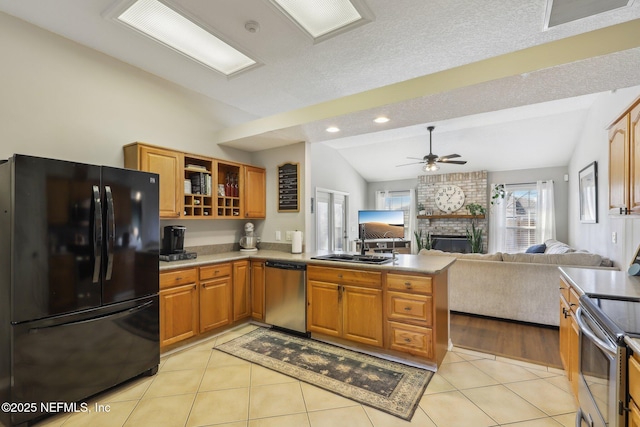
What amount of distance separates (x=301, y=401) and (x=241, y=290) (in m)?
1.67

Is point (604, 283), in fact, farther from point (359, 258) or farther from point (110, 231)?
point (110, 231)

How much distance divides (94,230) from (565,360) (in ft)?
12.0

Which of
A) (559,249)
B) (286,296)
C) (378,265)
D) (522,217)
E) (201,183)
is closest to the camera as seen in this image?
(378,265)

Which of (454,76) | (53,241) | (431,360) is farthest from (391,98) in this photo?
(53,241)

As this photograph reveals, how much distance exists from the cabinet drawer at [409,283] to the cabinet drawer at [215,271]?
1.81 m

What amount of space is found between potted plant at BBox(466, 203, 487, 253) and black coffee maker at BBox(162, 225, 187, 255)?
629cm

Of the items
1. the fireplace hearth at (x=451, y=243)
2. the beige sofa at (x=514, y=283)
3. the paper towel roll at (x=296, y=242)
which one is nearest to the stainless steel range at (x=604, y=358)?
the beige sofa at (x=514, y=283)

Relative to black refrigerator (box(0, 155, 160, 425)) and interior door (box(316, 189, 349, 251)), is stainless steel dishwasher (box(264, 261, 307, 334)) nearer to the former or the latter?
black refrigerator (box(0, 155, 160, 425))

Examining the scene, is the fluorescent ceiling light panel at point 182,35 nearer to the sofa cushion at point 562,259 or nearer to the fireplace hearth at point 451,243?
the sofa cushion at point 562,259

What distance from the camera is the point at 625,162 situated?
198cm

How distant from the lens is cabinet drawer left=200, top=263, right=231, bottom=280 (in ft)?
10.4

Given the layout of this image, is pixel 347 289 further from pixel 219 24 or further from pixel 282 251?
pixel 219 24

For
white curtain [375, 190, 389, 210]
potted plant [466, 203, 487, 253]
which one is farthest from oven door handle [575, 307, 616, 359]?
white curtain [375, 190, 389, 210]

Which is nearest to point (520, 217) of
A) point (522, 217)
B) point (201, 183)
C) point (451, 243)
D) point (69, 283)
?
point (522, 217)
